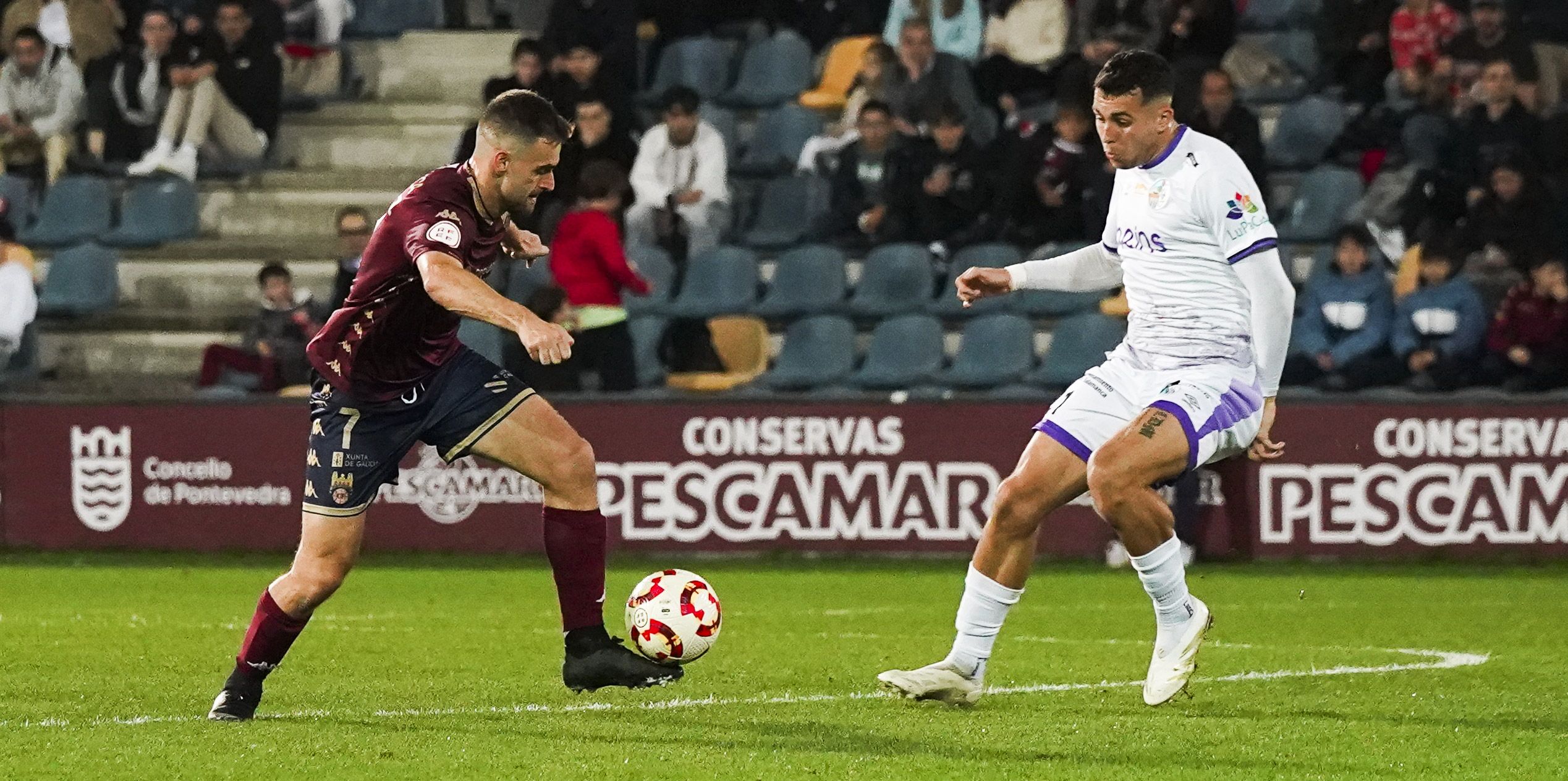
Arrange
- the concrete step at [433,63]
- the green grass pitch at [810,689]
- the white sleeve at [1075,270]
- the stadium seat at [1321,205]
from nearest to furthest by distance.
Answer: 1. the green grass pitch at [810,689]
2. the white sleeve at [1075,270]
3. the stadium seat at [1321,205]
4. the concrete step at [433,63]

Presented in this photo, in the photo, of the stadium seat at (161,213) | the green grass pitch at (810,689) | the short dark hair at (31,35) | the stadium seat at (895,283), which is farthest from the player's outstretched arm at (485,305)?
the short dark hair at (31,35)

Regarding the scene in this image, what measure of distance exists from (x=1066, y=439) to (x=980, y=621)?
63 cm

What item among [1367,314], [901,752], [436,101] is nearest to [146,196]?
[436,101]

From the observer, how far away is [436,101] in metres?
19.9

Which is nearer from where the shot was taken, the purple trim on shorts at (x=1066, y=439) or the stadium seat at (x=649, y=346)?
the purple trim on shorts at (x=1066, y=439)

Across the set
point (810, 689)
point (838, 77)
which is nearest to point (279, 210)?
point (838, 77)

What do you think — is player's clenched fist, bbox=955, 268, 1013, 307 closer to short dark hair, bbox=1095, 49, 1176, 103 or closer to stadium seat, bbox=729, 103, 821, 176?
short dark hair, bbox=1095, 49, 1176, 103

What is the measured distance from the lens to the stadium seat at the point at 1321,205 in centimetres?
1625

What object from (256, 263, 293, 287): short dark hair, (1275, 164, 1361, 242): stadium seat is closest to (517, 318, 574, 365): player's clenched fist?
(256, 263, 293, 287): short dark hair

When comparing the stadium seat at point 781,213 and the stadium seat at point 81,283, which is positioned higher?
the stadium seat at point 781,213

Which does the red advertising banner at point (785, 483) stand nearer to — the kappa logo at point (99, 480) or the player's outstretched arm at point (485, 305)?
the kappa logo at point (99, 480)

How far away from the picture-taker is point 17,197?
1880 cm

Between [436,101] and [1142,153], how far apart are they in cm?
1333

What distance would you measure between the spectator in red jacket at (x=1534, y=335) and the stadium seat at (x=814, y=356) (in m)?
4.16
